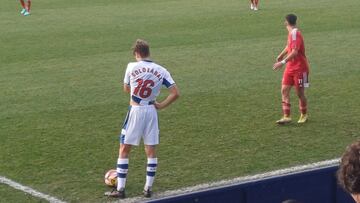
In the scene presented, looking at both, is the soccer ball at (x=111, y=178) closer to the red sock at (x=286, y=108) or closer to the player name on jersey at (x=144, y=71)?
the player name on jersey at (x=144, y=71)

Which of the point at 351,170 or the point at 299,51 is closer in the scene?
the point at 351,170

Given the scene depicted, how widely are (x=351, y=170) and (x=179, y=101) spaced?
36.0ft

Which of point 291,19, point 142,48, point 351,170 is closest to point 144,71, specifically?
point 142,48

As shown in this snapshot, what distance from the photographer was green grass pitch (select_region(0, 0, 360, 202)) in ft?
33.7

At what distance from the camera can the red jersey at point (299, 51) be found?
39.3ft

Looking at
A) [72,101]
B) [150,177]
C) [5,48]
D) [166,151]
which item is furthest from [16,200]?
[5,48]

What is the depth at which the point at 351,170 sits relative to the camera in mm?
3539

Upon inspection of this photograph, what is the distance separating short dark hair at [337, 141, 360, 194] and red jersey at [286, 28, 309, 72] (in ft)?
27.9

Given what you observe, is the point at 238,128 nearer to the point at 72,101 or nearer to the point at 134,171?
the point at 134,171

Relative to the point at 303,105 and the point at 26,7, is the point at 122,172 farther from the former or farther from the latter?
the point at 26,7

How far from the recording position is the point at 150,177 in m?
8.93

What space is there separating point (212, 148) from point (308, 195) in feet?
13.4

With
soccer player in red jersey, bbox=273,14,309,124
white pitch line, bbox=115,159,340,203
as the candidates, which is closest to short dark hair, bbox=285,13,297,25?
soccer player in red jersey, bbox=273,14,309,124

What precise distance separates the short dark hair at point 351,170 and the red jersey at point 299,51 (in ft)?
27.9
